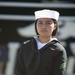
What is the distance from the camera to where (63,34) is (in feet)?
20.6

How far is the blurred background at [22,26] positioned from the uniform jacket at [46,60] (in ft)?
10.6

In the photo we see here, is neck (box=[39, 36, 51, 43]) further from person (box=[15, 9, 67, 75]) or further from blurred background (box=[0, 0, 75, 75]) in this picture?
blurred background (box=[0, 0, 75, 75])

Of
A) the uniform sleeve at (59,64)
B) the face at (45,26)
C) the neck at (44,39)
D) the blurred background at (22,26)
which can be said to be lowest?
the blurred background at (22,26)

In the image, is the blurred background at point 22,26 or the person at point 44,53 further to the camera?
the blurred background at point 22,26

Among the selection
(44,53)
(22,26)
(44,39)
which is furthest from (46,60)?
(22,26)

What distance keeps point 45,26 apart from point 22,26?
3287 mm

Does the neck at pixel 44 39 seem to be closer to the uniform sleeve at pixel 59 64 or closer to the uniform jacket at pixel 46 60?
the uniform jacket at pixel 46 60

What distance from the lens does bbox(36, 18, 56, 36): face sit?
3012mm

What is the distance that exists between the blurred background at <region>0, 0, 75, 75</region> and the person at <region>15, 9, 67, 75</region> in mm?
3130

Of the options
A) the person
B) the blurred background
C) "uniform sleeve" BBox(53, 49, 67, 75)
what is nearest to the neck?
the person

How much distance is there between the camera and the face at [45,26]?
3.01 meters

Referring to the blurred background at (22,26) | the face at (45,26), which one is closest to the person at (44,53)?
the face at (45,26)

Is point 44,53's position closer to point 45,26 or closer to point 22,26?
point 45,26

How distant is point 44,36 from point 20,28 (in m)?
3.27
